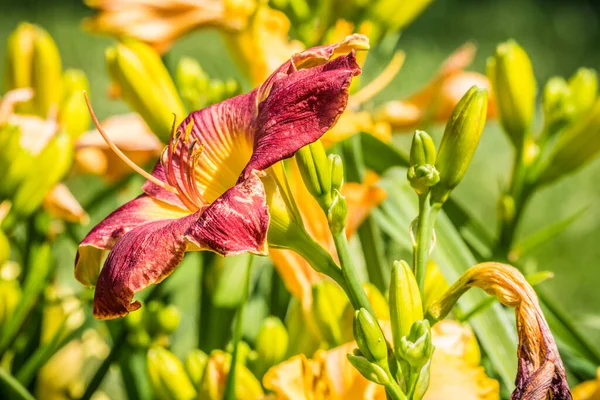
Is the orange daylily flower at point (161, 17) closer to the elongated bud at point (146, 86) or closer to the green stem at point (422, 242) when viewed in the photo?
the elongated bud at point (146, 86)

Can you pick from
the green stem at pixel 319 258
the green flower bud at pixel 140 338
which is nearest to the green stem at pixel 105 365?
the green flower bud at pixel 140 338

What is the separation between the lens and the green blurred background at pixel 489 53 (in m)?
1.56

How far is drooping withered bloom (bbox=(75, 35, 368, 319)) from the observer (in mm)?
349

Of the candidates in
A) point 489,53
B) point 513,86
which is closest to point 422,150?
point 513,86

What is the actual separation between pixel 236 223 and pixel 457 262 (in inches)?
8.6

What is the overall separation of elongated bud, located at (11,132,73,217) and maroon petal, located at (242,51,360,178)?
0.28 m

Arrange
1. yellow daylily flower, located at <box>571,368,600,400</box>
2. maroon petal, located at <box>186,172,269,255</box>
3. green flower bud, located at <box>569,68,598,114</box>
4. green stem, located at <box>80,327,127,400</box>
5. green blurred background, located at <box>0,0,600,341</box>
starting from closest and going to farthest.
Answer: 1. maroon petal, located at <box>186,172,269,255</box>
2. yellow daylily flower, located at <box>571,368,600,400</box>
3. green stem, located at <box>80,327,127,400</box>
4. green flower bud, located at <box>569,68,598,114</box>
5. green blurred background, located at <box>0,0,600,341</box>

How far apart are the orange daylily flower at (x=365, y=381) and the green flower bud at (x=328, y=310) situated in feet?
0.16

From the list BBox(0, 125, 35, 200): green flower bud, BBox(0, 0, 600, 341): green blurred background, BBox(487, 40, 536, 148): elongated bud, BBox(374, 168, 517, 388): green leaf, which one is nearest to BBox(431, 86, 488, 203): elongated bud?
BBox(374, 168, 517, 388): green leaf

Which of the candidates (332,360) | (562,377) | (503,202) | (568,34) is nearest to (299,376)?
(332,360)

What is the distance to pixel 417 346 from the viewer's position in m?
0.36

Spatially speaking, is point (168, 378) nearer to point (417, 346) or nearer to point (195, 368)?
point (195, 368)

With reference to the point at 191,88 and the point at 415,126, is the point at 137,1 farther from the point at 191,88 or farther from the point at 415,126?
the point at 415,126

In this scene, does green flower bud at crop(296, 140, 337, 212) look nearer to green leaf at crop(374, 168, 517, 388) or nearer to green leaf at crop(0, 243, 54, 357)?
green leaf at crop(374, 168, 517, 388)
